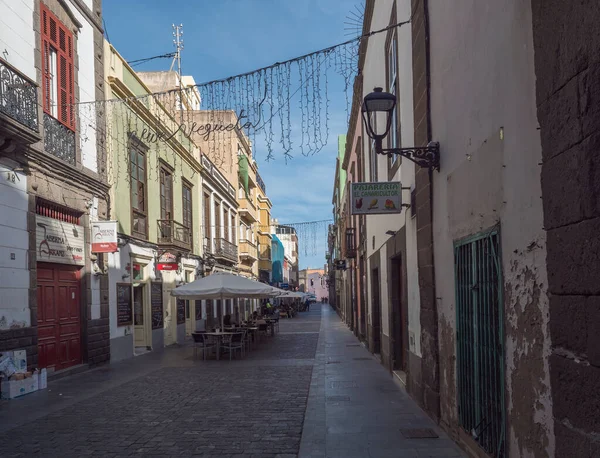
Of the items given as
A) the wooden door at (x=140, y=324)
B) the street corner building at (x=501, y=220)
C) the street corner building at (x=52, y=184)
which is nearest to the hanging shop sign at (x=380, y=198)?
the street corner building at (x=501, y=220)

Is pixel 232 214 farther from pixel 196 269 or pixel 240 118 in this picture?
pixel 240 118

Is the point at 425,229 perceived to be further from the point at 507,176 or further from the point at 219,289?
the point at 219,289

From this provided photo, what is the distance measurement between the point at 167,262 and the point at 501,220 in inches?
621

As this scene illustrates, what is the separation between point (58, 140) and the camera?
12680 millimetres

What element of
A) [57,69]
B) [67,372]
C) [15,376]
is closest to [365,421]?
[15,376]

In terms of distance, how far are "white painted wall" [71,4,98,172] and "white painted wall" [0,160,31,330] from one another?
10.1ft

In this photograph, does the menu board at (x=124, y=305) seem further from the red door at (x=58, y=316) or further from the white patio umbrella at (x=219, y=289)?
the red door at (x=58, y=316)

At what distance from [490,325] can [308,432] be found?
317 cm

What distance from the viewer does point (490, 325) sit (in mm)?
5016

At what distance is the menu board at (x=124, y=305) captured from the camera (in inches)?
631

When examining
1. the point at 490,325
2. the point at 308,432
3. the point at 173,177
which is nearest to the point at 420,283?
the point at 308,432

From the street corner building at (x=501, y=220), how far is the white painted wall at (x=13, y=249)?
6297mm

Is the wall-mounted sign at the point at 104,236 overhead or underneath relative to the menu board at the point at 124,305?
overhead

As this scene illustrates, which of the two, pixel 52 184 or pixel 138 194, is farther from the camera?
pixel 138 194
